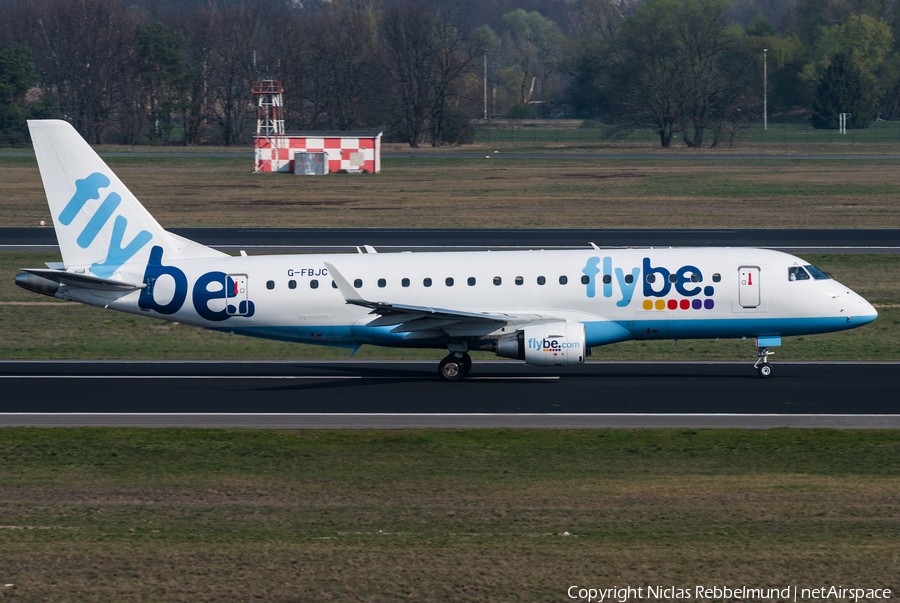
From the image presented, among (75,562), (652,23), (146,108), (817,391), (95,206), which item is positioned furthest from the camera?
(652,23)

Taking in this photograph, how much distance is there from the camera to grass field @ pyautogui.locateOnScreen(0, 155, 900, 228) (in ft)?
229

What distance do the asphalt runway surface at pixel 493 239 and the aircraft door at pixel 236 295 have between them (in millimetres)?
23802

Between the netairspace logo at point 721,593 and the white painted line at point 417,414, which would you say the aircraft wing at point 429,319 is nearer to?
the white painted line at point 417,414

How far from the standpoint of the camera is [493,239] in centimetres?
5959

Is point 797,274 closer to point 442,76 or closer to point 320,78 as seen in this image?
point 442,76

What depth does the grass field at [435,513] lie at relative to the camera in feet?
44.4

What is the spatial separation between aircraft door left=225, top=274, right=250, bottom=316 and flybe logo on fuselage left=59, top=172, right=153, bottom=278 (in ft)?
9.21

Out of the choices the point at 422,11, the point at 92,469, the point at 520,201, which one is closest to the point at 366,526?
the point at 92,469

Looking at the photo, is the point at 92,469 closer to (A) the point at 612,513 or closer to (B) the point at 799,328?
(A) the point at 612,513

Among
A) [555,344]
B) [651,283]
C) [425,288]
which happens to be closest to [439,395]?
[555,344]

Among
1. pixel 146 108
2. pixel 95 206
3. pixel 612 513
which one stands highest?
pixel 146 108

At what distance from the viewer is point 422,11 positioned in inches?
6924

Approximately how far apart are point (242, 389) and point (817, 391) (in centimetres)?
1556

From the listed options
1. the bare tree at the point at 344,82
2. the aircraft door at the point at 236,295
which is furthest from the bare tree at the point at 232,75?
the aircraft door at the point at 236,295
